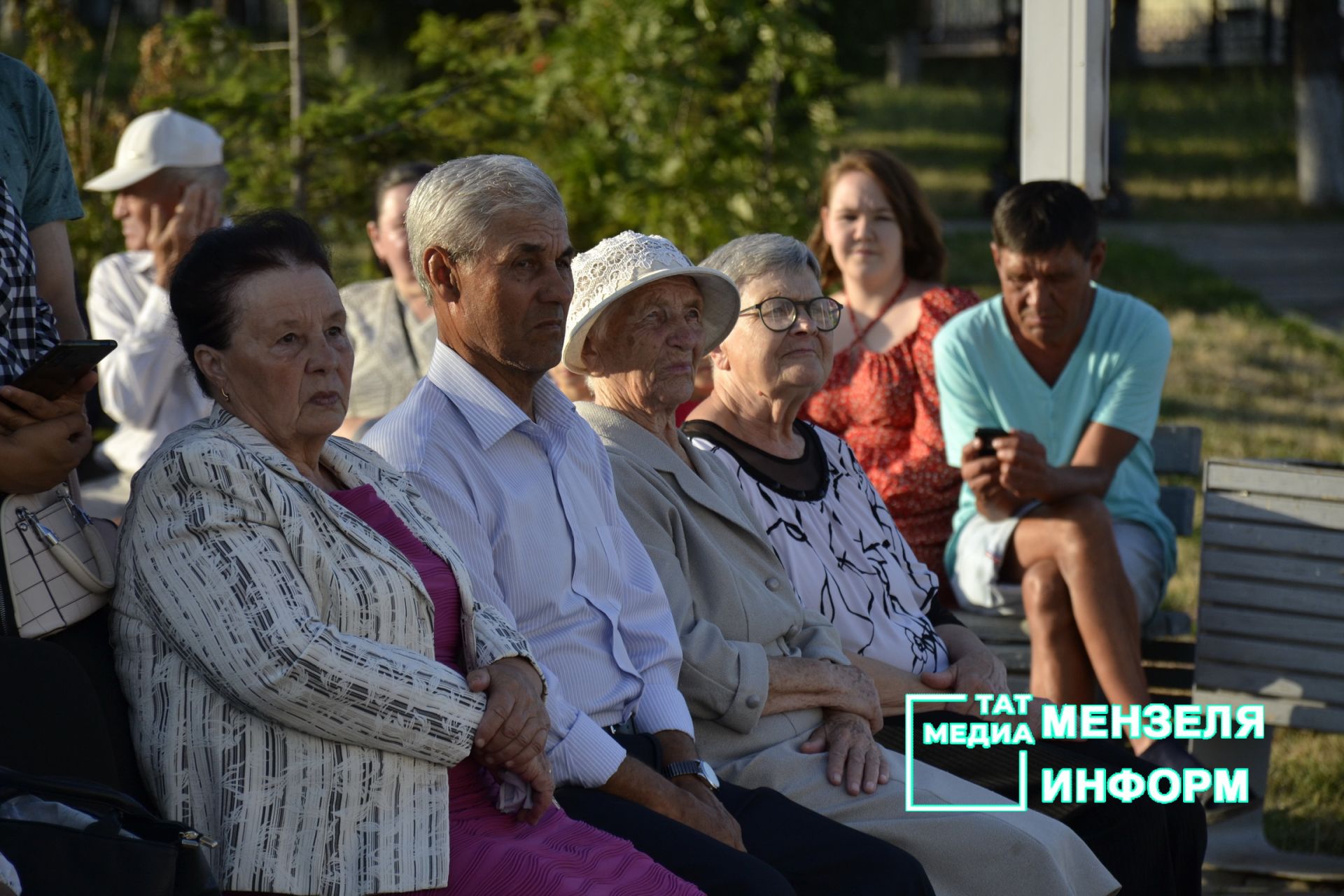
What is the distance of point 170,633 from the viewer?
218cm

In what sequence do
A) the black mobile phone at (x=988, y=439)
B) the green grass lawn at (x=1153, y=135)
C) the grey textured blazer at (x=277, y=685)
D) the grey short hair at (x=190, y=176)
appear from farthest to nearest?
1. the green grass lawn at (x=1153, y=135)
2. the grey short hair at (x=190, y=176)
3. the black mobile phone at (x=988, y=439)
4. the grey textured blazer at (x=277, y=685)

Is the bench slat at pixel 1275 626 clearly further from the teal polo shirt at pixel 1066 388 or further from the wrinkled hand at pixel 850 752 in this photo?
the wrinkled hand at pixel 850 752

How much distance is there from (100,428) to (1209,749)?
155 inches

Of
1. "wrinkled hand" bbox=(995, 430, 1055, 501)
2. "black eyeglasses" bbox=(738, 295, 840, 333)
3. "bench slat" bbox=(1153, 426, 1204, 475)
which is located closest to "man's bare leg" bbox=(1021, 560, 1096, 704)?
"wrinkled hand" bbox=(995, 430, 1055, 501)

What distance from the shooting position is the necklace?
16.4 feet

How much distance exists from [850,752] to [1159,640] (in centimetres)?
201

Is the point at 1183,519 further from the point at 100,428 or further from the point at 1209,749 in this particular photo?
the point at 100,428

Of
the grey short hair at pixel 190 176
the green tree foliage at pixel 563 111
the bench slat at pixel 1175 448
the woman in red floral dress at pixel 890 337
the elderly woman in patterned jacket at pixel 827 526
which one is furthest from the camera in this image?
the green tree foliage at pixel 563 111

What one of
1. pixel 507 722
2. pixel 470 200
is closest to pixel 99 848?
pixel 507 722

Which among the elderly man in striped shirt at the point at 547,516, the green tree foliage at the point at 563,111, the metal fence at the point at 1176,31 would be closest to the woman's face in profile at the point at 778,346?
the elderly man in striped shirt at the point at 547,516

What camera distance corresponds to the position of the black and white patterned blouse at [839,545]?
3.47 m

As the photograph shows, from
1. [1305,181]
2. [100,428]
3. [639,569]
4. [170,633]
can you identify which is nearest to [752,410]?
[639,569]

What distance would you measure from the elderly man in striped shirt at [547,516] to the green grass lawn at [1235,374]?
2716 millimetres

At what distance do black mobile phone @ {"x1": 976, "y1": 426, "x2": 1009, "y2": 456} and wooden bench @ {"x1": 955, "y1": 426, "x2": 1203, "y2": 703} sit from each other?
401 millimetres
